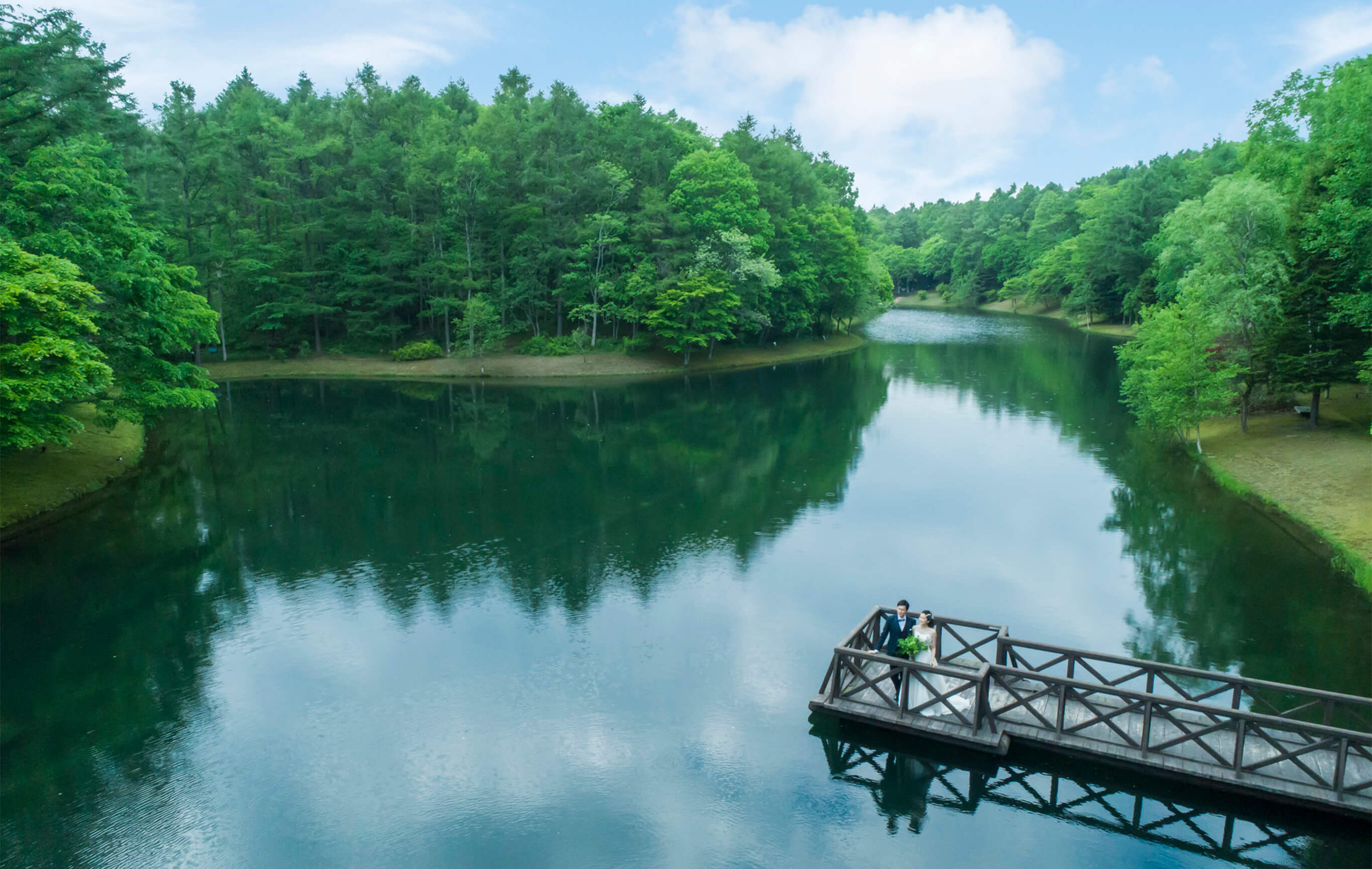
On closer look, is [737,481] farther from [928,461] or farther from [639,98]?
[639,98]

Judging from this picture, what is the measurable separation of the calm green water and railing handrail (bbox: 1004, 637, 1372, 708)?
67.0 inches

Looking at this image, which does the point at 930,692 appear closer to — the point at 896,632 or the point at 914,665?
the point at 914,665

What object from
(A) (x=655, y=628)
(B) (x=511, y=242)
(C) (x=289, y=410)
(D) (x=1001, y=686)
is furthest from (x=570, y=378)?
(D) (x=1001, y=686)

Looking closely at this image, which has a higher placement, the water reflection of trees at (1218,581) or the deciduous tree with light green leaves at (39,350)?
the deciduous tree with light green leaves at (39,350)

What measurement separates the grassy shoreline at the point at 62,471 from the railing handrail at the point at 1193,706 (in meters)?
26.3

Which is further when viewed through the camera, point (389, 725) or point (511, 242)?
point (511, 242)

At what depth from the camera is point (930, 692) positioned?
13188 mm

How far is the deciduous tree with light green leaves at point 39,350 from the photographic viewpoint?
20.7m

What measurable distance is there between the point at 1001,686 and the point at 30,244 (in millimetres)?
29428

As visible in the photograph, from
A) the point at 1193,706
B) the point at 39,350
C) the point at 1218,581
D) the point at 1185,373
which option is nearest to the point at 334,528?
the point at 39,350

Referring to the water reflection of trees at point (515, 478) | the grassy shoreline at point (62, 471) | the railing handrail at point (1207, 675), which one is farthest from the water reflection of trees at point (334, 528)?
the railing handrail at point (1207, 675)

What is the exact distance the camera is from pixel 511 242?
5950 cm

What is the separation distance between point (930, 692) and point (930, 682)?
874 millimetres

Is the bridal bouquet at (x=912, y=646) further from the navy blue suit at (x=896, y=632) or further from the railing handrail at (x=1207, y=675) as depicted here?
the railing handrail at (x=1207, y=675)
